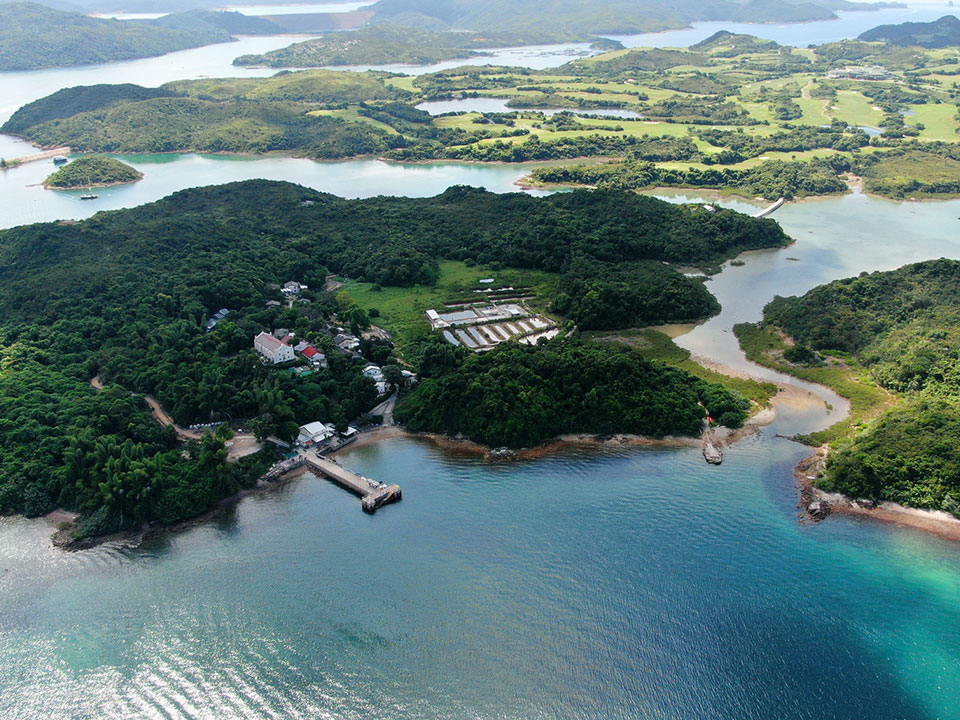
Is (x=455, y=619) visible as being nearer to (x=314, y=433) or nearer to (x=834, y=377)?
(x=314, y=433)

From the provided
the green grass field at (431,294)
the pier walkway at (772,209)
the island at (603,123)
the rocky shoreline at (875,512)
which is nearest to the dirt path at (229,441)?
the green grass field at (431,294)

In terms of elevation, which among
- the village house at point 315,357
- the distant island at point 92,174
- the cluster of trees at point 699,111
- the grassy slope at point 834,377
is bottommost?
the grassy slope at point 834,377

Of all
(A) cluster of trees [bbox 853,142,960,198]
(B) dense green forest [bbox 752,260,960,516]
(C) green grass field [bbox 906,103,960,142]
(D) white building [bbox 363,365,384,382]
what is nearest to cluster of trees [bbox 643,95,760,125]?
(C) green grass field [bbox 906,103,960,142]

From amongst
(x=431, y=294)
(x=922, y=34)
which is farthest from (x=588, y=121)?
(x=922, y=34)

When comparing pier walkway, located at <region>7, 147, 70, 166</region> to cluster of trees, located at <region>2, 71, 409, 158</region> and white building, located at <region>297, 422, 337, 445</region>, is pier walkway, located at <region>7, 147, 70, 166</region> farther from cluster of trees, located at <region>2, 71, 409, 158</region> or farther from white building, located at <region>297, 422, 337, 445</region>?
white building, located at <region>297, 422, 337, 445</region>

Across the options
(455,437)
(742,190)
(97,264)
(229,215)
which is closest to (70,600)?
(455,437)

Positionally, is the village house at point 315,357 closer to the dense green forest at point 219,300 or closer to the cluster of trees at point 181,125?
the dense green forest at point 219,300
